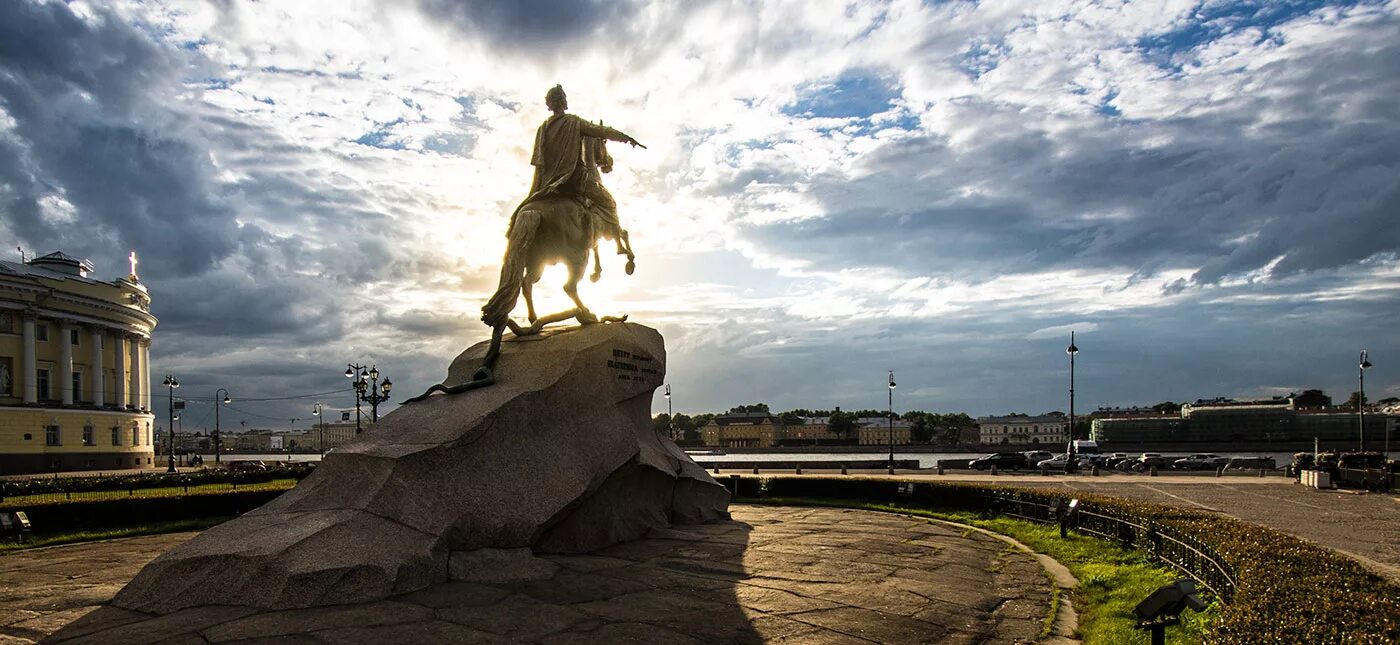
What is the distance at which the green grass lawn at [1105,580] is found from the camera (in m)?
7.27

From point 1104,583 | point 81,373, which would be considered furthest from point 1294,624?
point 81,373

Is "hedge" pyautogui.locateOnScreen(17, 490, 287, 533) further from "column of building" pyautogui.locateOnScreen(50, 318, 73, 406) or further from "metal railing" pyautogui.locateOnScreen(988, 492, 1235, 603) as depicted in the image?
"column of building" pyautogui.locateOnScreen(50, 318, 73, 406)

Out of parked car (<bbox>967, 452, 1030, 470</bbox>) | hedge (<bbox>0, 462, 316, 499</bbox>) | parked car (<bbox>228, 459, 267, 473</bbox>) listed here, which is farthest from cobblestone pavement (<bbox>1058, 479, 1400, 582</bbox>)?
parked car (<bbox>228, 459, 267, 473</bbox>)

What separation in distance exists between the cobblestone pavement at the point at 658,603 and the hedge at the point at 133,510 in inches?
137

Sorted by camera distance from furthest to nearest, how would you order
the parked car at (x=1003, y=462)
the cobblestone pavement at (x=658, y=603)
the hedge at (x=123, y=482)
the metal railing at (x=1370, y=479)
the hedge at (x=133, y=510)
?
the parked car at (x=1003, y=462), the metal railing at (x=1370, y=479), the hedge at (x=123, y=482), the hedge at (x=133, y=510), the cobblestone pavement at (x=658, y=603)

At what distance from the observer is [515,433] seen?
11102 mm

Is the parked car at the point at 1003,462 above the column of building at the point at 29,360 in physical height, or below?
below

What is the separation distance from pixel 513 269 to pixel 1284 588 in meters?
10.4

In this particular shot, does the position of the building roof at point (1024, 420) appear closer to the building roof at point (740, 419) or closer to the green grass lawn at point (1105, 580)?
the building roof at point (740, 419)

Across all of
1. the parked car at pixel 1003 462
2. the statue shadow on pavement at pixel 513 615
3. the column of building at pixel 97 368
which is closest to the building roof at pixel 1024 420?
the parked car at pixel 1003 462

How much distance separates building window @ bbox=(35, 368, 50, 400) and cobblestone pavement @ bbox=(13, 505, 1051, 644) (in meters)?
54.3

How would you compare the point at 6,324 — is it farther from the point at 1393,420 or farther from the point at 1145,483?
the point at 1393,420

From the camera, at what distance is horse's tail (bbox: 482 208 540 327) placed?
13.3 meters

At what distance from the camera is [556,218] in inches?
548
